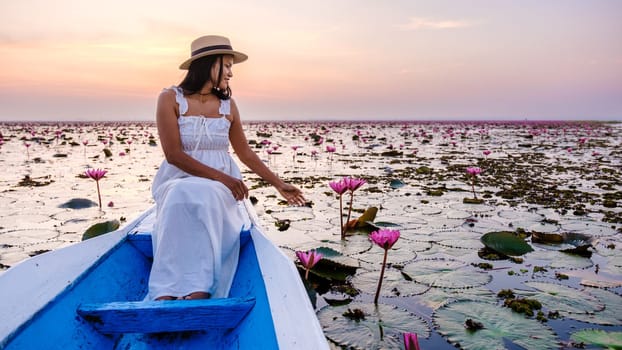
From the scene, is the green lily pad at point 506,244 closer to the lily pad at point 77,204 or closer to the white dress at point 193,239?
the white dress at point 193,239

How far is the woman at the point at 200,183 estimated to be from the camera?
74.9 inches

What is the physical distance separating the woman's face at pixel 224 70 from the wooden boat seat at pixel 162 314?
1.41 m

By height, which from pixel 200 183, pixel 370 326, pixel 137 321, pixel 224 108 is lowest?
pixel 370 326

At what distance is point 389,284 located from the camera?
2654 mm

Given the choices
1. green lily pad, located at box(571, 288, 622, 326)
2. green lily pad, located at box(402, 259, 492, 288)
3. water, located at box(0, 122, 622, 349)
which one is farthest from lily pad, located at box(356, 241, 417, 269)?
green lily pad, located at box(571, 288, 622, 326)

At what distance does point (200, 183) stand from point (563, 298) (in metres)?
2.10

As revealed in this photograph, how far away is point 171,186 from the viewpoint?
201 cm

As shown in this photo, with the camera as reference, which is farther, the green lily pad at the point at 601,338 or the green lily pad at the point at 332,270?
the green lily pad at the point at 332,270

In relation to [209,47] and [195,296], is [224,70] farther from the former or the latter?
[195,296]

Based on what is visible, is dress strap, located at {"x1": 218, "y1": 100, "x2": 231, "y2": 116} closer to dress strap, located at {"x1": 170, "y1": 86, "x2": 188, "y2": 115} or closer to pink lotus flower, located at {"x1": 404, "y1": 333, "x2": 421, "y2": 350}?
dress strap, located at {"x1": 170, "y1": 86, "x2": 188, "y2": 115}

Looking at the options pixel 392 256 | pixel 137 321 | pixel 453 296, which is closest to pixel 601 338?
pixel 453 296

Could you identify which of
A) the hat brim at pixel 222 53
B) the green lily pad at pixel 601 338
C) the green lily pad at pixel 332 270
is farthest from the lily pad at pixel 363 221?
the green lily pad at pixel 601 338

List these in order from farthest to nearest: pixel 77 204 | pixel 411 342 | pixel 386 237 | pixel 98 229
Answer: pixel 77 204
pixel 98 229
pixel 386 237
pixel 411 342

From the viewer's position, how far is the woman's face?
2449 mm
